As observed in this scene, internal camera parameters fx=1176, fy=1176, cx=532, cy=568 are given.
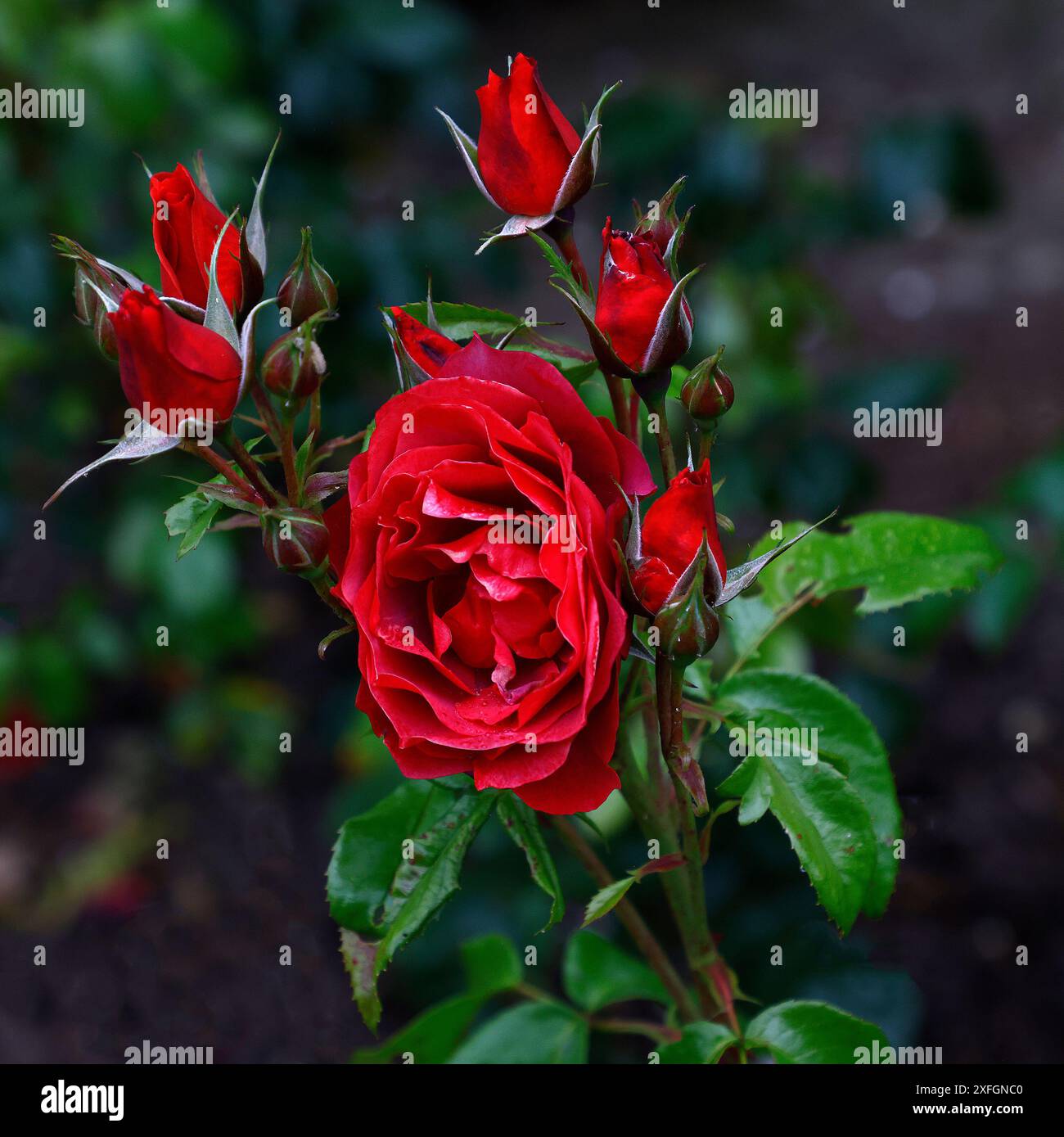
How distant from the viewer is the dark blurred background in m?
1.95

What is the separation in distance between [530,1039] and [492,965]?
0.12 m

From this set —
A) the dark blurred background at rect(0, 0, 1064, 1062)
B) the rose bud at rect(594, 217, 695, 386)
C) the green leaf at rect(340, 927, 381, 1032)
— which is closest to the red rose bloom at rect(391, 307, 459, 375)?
the rose bud at rect(594, 217, 695, 386)

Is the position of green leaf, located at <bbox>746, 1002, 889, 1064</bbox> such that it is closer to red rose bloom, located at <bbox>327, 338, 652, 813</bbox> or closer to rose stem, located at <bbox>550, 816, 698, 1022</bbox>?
rose stem, located at <bbox>550, 816, 698, 1022</bbox>

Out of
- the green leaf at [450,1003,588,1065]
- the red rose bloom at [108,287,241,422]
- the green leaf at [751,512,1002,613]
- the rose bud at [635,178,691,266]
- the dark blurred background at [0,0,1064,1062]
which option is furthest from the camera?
the dark blurred background at [0,0,1064,1062]

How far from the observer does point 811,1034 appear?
94 cm

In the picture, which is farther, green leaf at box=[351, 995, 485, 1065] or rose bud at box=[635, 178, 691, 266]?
green leaf at box=[351, 995, 485, 1065]

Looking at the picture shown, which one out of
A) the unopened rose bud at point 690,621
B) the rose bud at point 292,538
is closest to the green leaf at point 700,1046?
the unopened rose bud at point 690,621

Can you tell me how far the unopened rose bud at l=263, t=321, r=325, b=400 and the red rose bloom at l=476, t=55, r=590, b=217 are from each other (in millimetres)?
163

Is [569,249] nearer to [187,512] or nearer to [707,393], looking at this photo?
[707,393]

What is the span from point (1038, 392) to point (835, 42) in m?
1.87

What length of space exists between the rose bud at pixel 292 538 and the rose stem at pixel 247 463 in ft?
0.14

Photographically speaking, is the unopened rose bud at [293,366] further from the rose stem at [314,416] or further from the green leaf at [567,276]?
the green leaf at [567,276]

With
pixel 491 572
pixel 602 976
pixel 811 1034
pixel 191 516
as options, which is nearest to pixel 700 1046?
pixel 811 1034

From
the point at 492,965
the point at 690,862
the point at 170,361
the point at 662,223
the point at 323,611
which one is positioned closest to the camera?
the point at 170,361
